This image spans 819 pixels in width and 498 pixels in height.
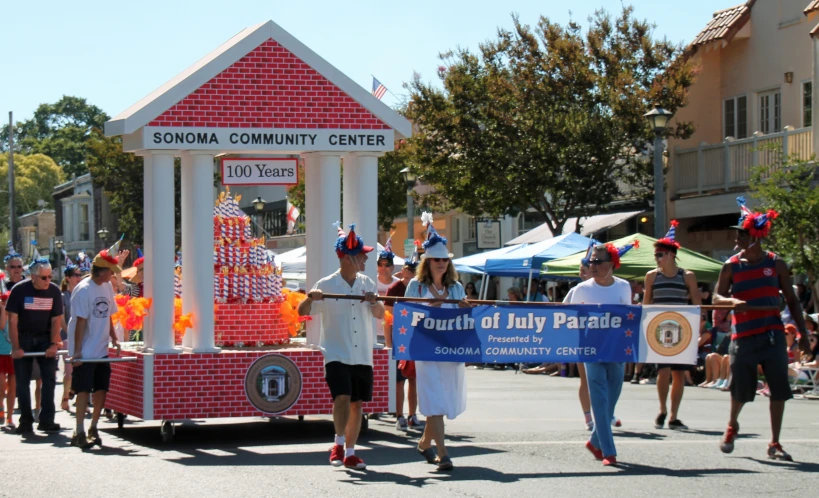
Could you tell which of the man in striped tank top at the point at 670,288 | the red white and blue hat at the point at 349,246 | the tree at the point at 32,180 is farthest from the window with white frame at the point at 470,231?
the tree at the point at 32,180

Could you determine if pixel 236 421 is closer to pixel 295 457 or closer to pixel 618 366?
pixel 295 457

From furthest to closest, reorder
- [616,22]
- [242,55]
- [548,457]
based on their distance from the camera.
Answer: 1. [616,22]
2. [242,55]
3. [548,457]

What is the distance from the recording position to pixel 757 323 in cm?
976

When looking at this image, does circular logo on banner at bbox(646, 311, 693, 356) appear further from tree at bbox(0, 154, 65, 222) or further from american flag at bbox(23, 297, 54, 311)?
tree at bbox(0, 154, 65, 222)

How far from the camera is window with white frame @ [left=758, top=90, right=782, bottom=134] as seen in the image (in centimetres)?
2895

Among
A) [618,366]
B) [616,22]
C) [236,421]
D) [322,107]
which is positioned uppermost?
[616,22]

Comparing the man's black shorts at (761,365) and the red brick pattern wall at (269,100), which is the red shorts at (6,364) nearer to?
the red brick pattern wall at (269,100)

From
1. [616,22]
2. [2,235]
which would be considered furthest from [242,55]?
[2,235]

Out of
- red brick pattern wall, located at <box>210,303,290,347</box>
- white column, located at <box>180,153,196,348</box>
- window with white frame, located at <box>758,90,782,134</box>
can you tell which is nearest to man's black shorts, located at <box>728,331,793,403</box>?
red brick pattern wall, located at <box>210,303,290,347</box>

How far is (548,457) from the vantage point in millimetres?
10109

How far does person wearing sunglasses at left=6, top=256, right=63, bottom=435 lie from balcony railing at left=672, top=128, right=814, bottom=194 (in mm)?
16074

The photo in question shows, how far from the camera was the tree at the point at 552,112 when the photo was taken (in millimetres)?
27625

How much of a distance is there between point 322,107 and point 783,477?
592 cm

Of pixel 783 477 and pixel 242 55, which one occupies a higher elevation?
pixel 242 55
